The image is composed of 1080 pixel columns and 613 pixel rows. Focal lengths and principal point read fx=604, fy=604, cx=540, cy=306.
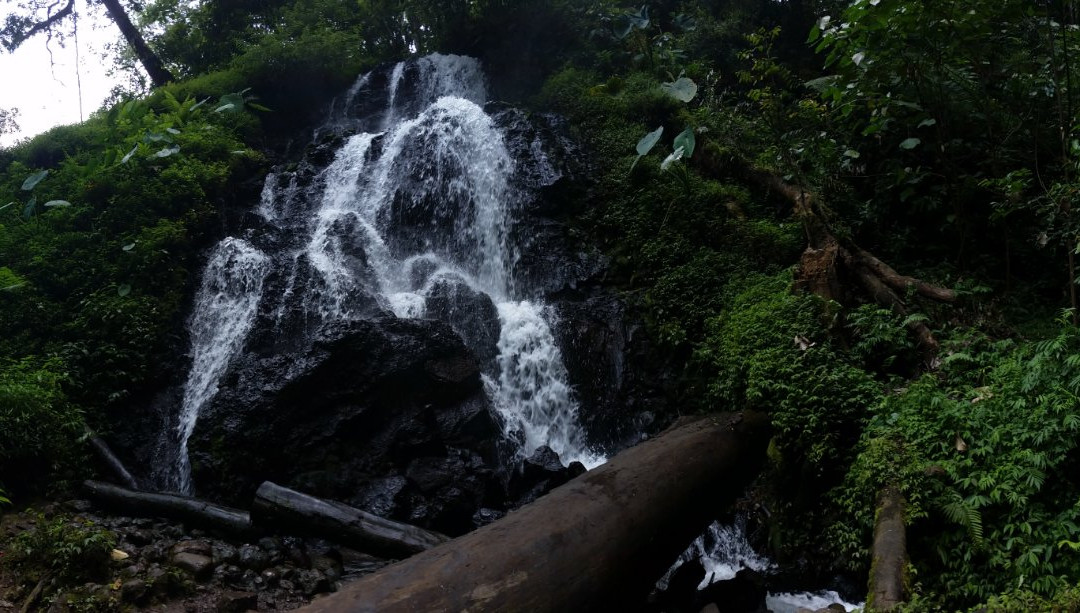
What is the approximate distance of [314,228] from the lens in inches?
456

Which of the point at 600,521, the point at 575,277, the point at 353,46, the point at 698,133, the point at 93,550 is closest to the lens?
the point at 600,521

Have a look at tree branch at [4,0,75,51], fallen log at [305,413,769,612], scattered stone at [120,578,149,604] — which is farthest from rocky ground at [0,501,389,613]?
tree branch at [4,0,75,51]

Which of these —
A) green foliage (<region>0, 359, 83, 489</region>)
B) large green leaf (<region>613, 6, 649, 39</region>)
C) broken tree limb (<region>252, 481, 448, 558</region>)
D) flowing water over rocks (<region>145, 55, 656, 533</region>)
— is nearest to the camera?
broken tree limb (<region>252, 481, 448, 558</region>)

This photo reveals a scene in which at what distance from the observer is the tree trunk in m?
16.4

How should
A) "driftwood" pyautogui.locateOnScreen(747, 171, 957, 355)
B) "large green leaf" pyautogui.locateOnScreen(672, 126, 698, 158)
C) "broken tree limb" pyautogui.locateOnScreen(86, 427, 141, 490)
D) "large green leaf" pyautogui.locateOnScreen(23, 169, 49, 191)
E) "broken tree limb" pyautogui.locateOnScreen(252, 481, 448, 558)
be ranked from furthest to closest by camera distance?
1. "large green leaf" pyautogui.locateOnScreen(23, 169, 49, 191)
2. "large green leaf" pyautogui.locateOnScreen(672, 126, 698, 158)
3. "broken tree limb" pyautogui.locateOnScreen(86, 427, 141, 490)
4. "driftwood" pyautogui.locateOnScreen(747, 171, 957, 355)
5. "broken tree limb" pyautogui.locateOnScreen(252, 481, 448, 558)

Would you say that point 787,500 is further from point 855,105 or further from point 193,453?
point 193,453

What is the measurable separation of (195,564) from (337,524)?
1.21 meters

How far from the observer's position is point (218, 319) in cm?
991

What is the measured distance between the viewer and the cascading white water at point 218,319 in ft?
28.6

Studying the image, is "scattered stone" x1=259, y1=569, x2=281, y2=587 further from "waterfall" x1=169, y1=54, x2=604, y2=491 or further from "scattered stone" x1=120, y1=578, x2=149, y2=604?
"waterfall" x1=169, y1=54, x2=604, y2=491

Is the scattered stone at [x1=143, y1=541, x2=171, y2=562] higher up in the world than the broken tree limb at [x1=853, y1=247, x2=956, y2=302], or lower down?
higher up

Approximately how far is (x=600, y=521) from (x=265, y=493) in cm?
365

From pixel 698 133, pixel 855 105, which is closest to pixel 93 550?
pixel 855 105

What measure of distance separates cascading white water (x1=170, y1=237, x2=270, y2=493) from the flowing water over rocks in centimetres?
3
